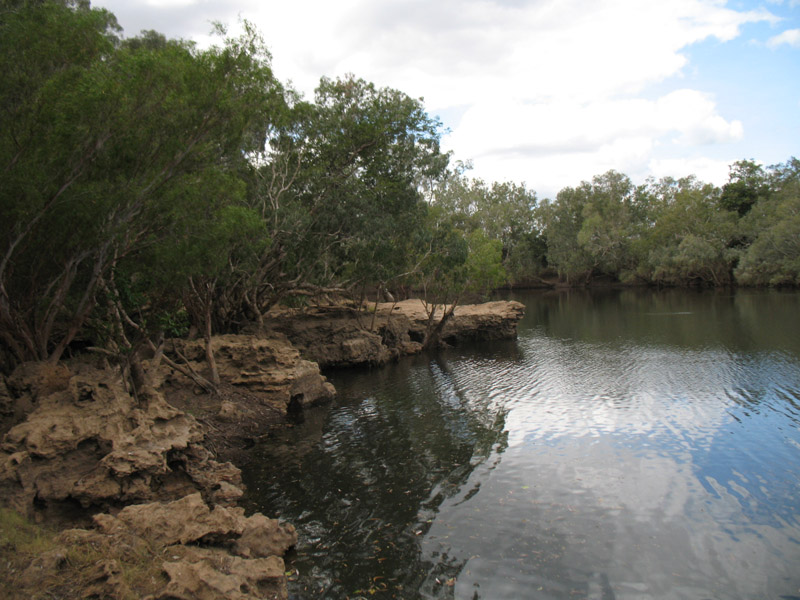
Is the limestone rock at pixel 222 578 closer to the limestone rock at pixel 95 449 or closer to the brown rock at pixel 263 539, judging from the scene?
the brown rock at pixel 263 539

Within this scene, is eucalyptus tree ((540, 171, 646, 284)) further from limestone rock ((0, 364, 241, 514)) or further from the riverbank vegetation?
limestone rock ((0, 364, 241, 514))

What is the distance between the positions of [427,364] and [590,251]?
61802 millimetres

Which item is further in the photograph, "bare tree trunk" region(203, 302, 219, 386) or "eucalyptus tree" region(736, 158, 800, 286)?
"eucalyptus tree" region(736, 158, 800, 286)

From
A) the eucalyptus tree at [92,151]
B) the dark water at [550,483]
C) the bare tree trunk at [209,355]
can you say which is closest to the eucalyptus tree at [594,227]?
the dark water at [550,483]

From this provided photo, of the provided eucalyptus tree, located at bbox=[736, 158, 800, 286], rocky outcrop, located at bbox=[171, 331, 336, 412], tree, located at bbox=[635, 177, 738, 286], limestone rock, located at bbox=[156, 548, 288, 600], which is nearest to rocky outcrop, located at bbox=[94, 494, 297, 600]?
limestone rock, located at bbox=[156, 548, 288, 600]

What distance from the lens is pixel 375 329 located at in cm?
3219

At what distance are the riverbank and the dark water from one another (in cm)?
117

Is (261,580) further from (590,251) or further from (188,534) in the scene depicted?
(590,251)

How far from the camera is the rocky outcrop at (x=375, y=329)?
2859cm

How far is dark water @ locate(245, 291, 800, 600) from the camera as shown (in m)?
9.05

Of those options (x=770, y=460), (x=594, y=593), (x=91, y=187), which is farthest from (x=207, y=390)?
(x=770, y=460)

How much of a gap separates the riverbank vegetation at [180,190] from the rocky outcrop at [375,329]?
5.86 ft

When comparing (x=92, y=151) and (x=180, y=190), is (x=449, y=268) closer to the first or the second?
(x=180, y=190)

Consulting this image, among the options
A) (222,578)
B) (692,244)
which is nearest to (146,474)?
(222,578)
